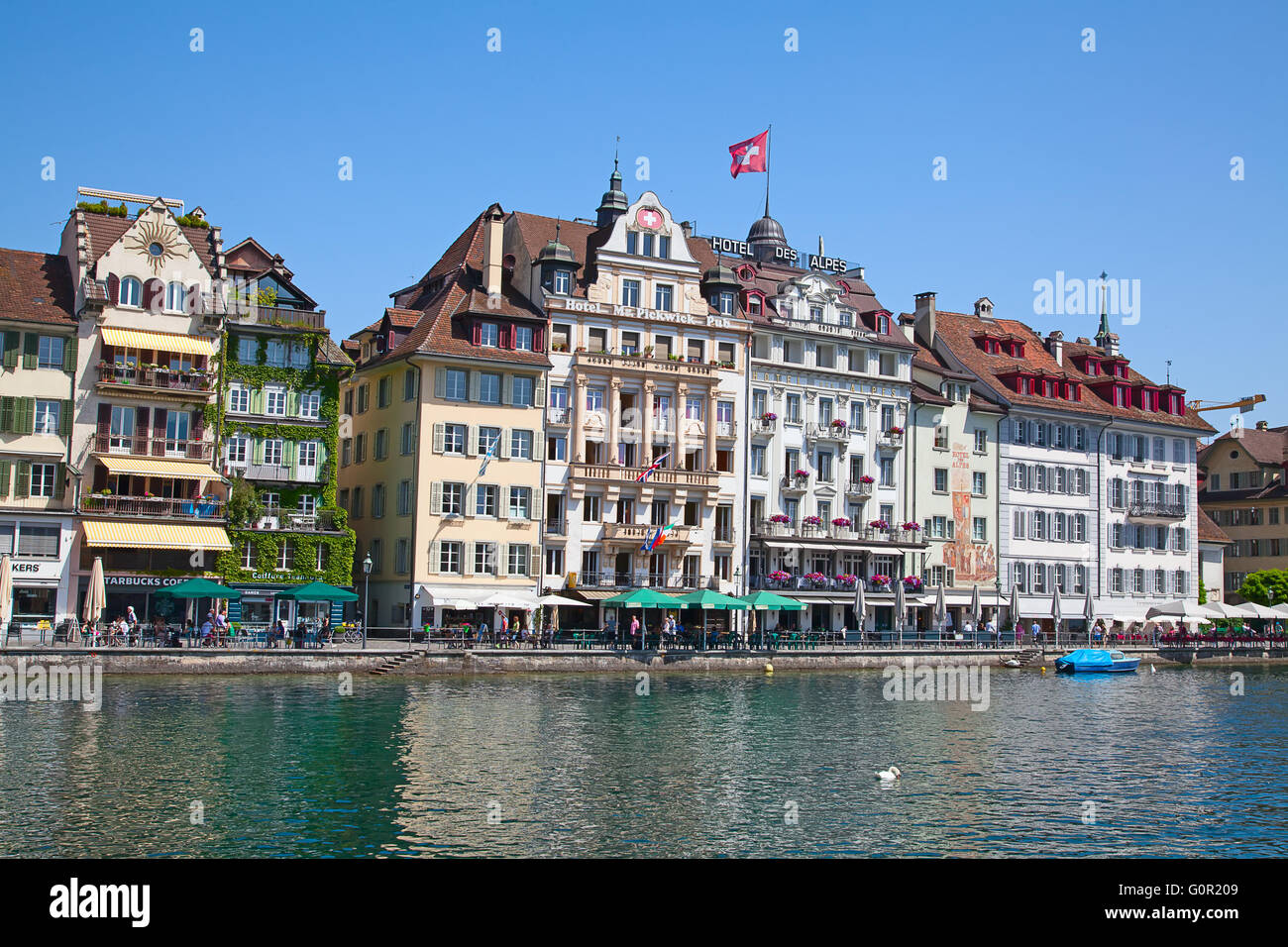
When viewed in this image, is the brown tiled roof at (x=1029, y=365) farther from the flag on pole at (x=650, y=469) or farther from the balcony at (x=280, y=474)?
the balcony at (x=280, y=474)

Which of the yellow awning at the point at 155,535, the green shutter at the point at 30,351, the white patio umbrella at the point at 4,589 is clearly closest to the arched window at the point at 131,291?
the green shutter at the point at 30,351

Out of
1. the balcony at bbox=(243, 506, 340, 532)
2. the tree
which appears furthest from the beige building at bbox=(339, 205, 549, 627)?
the tree

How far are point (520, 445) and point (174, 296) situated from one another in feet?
66.8

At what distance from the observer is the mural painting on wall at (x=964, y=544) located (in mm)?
91688

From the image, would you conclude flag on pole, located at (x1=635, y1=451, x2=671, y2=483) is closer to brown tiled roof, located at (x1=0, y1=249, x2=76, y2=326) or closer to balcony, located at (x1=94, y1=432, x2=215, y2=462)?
balcony, located at (x1=94, y1=432, x2=215, y2=462)

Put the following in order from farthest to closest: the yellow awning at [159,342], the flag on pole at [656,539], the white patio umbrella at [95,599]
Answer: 1. the flag on pole at [656,539]
2. the yellow awning at [159,342]
3. the white patio umbrella at [95,599]

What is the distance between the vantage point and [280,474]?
69125 millimetres

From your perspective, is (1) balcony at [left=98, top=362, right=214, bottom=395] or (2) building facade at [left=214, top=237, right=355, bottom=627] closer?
(1) balcony at [left=98, top=362, right=214, bottom=395]

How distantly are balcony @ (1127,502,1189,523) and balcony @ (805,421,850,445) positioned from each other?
27.5 m

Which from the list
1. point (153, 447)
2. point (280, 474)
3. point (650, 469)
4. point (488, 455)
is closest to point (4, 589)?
point (153, 447)

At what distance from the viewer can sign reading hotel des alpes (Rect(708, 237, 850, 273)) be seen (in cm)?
9369

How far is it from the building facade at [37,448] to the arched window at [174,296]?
4.46 m

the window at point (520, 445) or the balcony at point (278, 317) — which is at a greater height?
the balcony at point (278, 317)

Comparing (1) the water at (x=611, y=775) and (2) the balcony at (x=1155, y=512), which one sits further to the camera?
(2) the balcony at (x=1155, y=512)
